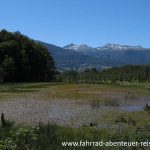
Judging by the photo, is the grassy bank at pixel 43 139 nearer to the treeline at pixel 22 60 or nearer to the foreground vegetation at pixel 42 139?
the foreground vegetation at pixel 42 139

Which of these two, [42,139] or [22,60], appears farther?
[22,60]

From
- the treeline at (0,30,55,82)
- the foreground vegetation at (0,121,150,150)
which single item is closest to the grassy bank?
the foreground vegetation at (0,121,150,150)

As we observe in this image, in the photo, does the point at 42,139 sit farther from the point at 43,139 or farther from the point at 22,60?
the point at 22,60

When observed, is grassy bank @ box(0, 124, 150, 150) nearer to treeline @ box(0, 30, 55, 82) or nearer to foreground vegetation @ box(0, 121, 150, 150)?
foreground vegetation @ box(0, 121, 150, 150)

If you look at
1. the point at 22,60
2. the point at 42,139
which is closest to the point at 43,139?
the point at 42,139

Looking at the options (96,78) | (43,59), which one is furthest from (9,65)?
(96,78)

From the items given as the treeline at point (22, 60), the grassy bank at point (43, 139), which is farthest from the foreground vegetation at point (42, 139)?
the treeline at point (22, 60)

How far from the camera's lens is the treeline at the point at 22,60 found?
98.1 m

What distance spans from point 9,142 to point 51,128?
537 cm

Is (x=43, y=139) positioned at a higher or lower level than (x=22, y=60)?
lower

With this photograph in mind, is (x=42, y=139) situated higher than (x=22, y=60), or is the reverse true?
(x=22, y=60)

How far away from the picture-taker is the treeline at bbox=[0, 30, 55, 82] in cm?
9806

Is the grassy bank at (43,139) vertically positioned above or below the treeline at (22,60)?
below

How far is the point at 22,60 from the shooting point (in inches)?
A: 4023
